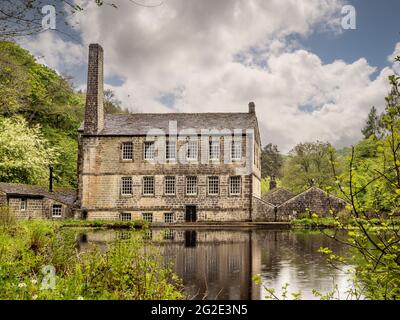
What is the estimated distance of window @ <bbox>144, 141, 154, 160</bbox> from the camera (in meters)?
38.8

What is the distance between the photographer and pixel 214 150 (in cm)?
3878

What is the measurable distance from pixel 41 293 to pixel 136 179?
107ft

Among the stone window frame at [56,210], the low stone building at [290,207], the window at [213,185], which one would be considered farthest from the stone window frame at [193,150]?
the stone window frame at [56,210]

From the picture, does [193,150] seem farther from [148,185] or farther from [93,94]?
[93,94]

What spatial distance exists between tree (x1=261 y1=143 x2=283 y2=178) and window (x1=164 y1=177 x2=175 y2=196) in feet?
174

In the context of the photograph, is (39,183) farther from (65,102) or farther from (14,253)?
(14,253)

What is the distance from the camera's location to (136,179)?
38.4 m

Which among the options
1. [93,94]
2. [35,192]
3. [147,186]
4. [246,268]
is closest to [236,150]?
[147,186]

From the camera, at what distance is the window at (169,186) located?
3833cm

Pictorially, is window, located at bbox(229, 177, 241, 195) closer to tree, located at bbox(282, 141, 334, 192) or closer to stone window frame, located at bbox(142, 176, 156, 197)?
stone window frame, located at bbox(142, 176, 156, 197)

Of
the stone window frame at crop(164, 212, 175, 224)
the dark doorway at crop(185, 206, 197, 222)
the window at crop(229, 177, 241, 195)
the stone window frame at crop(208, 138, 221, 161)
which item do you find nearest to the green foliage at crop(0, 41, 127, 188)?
the stone window frame at crop(164, 212, 175, 224)

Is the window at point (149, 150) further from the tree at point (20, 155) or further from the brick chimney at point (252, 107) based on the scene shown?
the brick chimney at point (252, 107)
